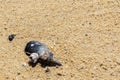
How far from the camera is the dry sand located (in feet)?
12.1

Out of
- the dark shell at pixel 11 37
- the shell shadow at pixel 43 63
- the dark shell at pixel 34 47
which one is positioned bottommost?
the shell shadow at pixel 43 63

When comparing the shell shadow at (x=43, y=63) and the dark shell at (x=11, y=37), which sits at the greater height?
the dark shell at (x=11, y=37)

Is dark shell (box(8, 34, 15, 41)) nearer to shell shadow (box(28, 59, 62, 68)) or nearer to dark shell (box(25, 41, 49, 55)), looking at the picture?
dark shell (box(25, 41, 49, 55))

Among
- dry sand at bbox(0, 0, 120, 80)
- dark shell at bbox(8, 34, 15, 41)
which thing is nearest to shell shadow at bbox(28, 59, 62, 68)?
dry sand at bbox(0, 0, 120, 80)

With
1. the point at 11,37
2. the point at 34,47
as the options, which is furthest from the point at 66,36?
the point at 11,37

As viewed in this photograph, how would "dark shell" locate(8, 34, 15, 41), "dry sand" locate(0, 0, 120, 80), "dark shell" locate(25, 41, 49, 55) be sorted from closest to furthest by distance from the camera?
"dry sand" locate(0, 0, 120, 80)
"dark shell" locate(25, 41, 49, 55)
"dark shell" locate(8, 34, 15, 41)

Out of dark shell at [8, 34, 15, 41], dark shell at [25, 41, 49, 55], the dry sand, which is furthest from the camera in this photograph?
dark shell at [8, 34, 15, 41]

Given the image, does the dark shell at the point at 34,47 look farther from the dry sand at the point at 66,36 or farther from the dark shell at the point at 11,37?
the dark shell at the point at 11,37

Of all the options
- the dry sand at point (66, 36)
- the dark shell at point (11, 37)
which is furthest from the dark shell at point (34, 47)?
the dark shell at point (11, 37)

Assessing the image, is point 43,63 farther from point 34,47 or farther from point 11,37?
point 11,37

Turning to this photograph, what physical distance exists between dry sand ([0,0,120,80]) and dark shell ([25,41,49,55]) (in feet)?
0.26

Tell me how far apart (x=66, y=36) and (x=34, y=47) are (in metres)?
0.46

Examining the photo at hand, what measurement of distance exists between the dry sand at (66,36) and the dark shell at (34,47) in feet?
0.26

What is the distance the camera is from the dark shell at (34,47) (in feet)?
12.6
